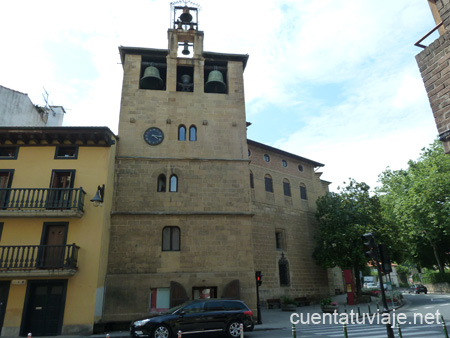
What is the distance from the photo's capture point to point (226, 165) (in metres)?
19.2

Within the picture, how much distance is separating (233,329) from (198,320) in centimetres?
142

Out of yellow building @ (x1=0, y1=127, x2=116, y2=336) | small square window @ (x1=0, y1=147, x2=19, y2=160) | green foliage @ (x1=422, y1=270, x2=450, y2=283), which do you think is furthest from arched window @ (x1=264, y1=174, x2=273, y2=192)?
green foliage @ (x1=422, y1=270, x2=450, y2=283)

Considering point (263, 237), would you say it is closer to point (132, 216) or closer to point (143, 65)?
point (132, 216)

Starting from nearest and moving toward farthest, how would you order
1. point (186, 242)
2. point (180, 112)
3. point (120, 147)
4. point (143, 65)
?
point (186, 242) → point (120, 147) → point (180, 112) → point (143, 65)

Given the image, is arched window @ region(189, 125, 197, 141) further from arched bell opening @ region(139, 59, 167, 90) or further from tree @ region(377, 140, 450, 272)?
tree @ region(377, 140, 450, 272)

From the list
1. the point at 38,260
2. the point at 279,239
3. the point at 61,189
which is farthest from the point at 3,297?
the point at 279,239

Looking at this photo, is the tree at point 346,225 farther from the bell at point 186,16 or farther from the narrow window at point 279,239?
the bell at point 186,16

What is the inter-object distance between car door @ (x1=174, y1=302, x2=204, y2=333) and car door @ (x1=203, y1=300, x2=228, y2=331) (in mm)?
199

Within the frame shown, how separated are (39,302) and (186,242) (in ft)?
24.0

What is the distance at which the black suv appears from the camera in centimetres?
1153

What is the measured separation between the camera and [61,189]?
15422mm

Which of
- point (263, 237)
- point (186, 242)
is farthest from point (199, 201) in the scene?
point (263, 237)

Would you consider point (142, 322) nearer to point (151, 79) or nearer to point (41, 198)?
point (41, 198)

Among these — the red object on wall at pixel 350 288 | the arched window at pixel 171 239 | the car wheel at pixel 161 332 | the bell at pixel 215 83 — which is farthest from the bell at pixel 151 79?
the red object on wall at pixel 350 288
